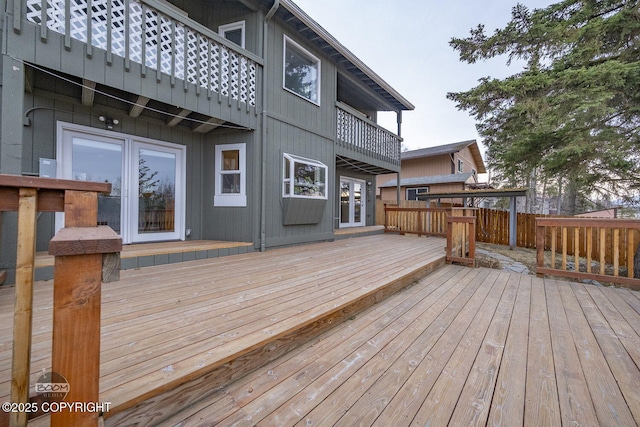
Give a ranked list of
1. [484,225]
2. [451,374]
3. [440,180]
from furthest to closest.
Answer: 1. [440,180]
2. [484,225]
3. [451,374]

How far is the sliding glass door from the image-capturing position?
3.92 m

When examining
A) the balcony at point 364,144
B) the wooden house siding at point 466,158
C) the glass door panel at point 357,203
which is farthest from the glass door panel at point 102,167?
the wooden house siding at point 466,158

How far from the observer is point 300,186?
18.9 ft

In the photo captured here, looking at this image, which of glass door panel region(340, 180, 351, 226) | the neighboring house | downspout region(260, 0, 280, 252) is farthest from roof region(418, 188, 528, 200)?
the neighboring house

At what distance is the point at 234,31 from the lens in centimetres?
536

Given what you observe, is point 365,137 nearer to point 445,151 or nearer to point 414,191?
point 414,191

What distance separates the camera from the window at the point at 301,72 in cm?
579

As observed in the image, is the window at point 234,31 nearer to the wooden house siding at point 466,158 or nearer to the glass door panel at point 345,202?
the glass door panel at point 345,202

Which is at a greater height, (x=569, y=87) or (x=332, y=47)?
(x=332, y=47)

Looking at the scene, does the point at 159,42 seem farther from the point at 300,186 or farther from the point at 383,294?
the point at 383,294

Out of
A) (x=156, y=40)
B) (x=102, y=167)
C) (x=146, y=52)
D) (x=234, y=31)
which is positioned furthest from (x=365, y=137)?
(x=102, y=167)

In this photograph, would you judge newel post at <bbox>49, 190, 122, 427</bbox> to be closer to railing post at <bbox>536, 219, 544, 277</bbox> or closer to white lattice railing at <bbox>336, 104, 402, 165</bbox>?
railing post at <bbox>536, 219, 544, 277</bbox>

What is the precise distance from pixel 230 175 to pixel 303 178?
4.93ft

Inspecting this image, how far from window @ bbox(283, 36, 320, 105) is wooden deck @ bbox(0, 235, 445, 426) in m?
4.10
